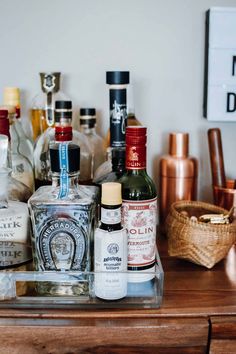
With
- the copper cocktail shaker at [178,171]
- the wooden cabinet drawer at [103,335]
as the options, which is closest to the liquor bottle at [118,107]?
the copper cocktail shaker at [178,171]

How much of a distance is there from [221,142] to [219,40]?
0.24m

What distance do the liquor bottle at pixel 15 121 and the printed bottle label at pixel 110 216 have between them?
1.04 ft

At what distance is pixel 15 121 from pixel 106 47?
11.9 inches

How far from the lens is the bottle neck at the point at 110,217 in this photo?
67cm

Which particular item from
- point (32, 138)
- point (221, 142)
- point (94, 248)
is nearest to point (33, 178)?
point (32, 138)

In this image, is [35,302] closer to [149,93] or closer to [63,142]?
[63,142]

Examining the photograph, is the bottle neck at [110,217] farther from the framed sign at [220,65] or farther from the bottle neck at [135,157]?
the framed sign at [220,65]

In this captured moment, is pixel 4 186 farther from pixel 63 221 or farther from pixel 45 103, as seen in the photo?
pixel 45 103

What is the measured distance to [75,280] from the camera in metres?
0.72

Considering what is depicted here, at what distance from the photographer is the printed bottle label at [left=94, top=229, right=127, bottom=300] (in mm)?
673

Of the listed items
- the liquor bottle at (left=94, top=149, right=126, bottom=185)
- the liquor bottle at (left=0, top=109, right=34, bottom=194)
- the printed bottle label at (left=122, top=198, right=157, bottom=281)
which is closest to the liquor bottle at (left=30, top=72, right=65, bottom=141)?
the liquor bottle at (left=0, top=109, right=34, bottom=194)

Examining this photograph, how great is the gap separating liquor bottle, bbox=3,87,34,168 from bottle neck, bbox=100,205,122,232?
0.32 meters

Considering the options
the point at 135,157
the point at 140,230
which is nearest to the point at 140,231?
the point at 140,230

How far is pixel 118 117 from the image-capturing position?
827 millimetres
